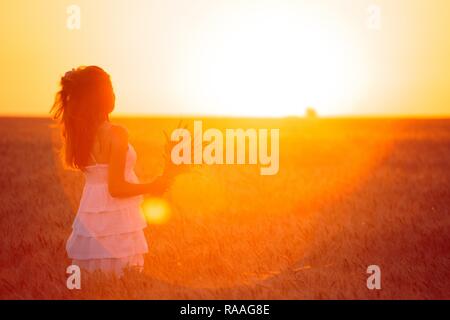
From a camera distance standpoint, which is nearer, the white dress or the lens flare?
the white dress

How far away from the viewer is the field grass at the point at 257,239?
558 centimetres

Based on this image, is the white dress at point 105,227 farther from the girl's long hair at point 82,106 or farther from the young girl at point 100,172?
the girl's long hair at point 82,106

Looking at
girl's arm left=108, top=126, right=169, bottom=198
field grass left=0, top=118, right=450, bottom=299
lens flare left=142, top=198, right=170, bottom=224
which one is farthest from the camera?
lens flare left=142, top=198, right=170, bottom=224

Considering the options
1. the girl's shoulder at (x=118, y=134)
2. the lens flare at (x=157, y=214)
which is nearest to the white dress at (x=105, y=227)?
the girl's shoulder at (x=118, y=134)

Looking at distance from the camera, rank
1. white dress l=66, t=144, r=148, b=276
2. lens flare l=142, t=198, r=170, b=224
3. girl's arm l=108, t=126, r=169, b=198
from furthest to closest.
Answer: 1. lens flare l=142, t=198, r=170, b=224
2. white dress l=66, t=144, r=148, b=276
3. girl's arm l=108, t=126, r=169, b=198

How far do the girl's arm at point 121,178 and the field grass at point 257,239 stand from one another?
0.35m

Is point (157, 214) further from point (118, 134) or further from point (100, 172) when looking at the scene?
point (118, 134)

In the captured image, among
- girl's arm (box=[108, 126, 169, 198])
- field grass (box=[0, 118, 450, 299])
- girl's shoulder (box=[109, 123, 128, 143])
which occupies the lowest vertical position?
field grass (box=[0, 118, 450, 299])

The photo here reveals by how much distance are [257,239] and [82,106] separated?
129 inches

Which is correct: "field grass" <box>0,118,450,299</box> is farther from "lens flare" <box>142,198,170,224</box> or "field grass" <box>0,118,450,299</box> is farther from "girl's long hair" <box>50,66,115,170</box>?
"girl's long hair" <box>50,66,115,170</box>

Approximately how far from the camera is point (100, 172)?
5.06 meters

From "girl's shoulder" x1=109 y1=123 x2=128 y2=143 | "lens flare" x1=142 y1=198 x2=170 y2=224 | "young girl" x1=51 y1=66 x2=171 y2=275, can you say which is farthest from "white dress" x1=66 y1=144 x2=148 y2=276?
"lens flare" x1=142 y1=198 x2=170 y2=224

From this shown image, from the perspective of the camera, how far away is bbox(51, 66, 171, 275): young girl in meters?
4.91
